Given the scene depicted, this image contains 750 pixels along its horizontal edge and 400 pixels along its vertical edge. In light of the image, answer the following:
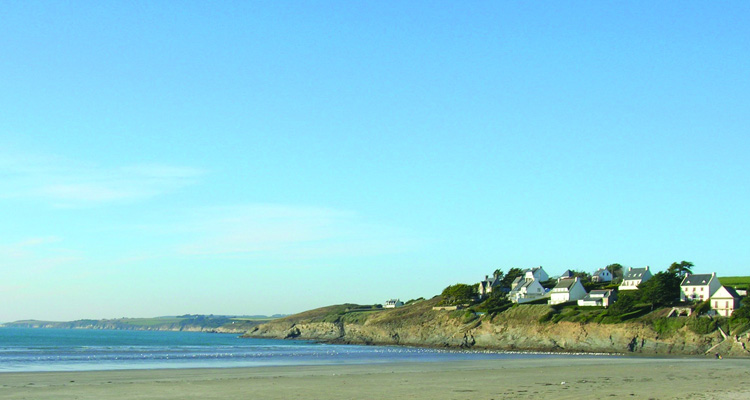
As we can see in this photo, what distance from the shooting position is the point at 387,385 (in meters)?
32.8

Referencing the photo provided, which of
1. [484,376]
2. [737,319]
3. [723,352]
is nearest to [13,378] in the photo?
[484,376]

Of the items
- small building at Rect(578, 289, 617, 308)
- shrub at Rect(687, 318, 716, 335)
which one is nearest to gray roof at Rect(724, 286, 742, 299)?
shrub at Rect(687, 318, 716, 335)

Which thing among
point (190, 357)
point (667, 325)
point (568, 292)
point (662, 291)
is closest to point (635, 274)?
point (568, 292)

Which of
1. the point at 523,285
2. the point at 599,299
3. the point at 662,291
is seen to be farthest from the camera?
the point at 523,285

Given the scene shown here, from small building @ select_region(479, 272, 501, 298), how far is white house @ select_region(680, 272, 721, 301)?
1927 inches

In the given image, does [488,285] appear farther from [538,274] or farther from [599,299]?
[599,299]

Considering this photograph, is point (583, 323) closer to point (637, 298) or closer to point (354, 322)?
point (637, 298)

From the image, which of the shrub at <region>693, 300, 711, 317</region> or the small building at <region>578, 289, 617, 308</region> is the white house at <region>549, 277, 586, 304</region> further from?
the shrub at <region>693, 300, 711, 317</region>

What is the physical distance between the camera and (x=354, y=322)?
145750mm

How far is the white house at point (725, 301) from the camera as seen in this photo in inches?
3187

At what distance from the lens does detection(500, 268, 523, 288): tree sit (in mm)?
143250

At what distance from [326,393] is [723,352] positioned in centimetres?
5722

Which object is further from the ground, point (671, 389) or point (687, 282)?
point (687, 282)

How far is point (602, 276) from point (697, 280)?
41.5 metres
